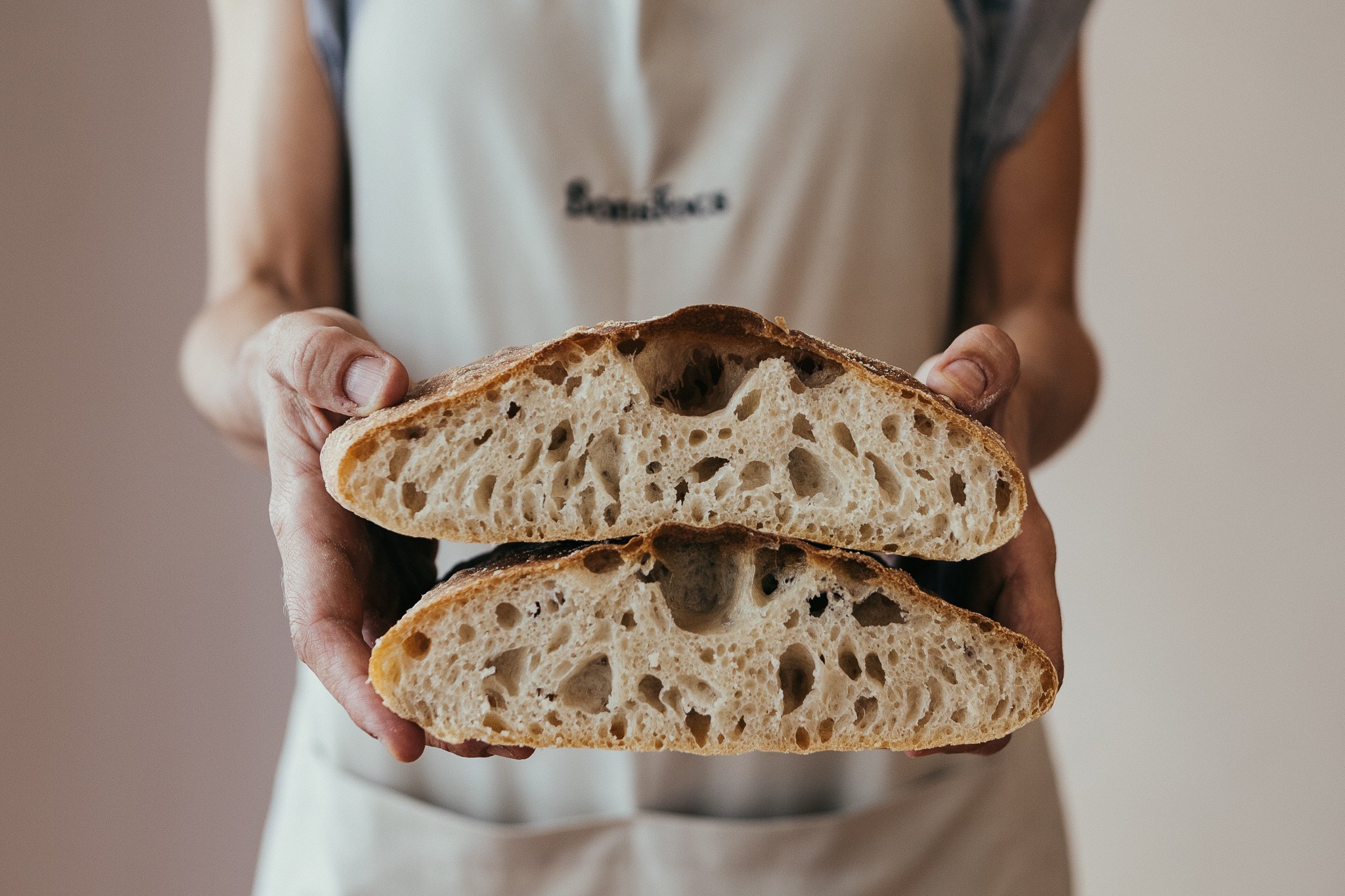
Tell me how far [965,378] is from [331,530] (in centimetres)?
62

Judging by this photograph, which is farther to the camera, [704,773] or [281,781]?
[281,781]

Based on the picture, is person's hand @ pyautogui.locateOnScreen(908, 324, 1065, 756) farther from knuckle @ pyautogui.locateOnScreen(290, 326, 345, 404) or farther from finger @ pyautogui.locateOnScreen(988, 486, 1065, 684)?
knuckle @ pyautogui.locateOnScreen(290, 326, 345, 404)

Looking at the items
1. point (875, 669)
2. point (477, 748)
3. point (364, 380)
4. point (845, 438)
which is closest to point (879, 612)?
point (875, 669)

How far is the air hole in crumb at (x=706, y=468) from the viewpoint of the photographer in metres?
0.98

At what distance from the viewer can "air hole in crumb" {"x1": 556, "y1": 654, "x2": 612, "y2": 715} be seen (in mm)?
985

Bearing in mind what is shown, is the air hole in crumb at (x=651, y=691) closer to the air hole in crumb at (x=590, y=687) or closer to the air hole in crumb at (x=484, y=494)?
the air hole in crumb at (x=590, y=687)

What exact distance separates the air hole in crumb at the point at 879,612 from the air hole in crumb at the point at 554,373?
328 millimetres

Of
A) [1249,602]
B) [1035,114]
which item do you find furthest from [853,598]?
[1249,602]

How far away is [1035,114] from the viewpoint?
1730 millimetres

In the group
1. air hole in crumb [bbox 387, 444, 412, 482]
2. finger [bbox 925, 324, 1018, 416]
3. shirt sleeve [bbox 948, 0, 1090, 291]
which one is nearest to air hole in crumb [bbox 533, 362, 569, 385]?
air hole in crumb [bbox 387, 444, 412, 482]

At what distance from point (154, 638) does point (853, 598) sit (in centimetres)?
193

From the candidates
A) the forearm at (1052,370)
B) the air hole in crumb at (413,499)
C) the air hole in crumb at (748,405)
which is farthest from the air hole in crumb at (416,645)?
the forearm at (1052,370)

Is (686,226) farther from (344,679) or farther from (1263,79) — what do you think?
(1263,79)

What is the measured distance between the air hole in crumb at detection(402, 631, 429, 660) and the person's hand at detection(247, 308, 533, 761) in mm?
62
